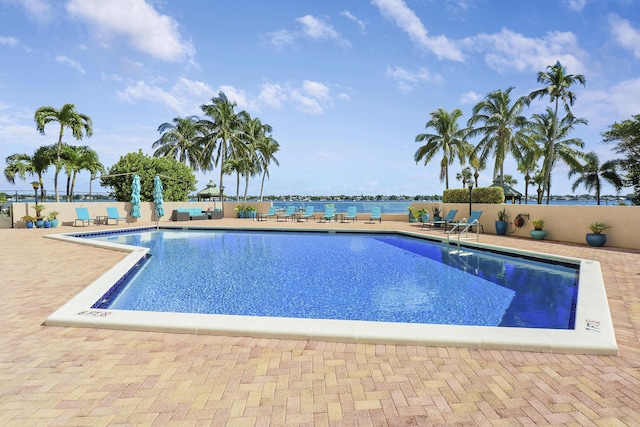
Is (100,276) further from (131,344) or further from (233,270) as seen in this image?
(131,344)

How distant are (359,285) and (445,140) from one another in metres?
22.4

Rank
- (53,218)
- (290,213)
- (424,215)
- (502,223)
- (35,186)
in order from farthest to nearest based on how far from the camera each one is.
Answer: (290,213) → (424,215) → (35,186) → (53,218) → (502,223)

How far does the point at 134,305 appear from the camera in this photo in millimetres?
5656

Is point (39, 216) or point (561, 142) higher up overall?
point (561, 142)

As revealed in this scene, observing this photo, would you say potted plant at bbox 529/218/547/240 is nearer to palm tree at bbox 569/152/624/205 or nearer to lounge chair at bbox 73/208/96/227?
palm tree at bbox 569/152/624/205

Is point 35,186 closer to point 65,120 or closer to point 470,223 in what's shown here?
point 65,120

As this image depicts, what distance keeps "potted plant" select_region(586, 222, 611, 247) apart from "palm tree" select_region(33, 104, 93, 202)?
87.2ft

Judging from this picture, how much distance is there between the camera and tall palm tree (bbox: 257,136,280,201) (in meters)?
33.4

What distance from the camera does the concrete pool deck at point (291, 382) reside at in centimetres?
223

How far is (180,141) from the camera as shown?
3512 cm

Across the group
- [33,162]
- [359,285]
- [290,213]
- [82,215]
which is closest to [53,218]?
[82,215]

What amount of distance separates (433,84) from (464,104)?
1037 cm

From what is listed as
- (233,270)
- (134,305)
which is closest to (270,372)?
(134,305)

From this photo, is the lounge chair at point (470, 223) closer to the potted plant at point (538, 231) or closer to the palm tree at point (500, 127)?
the potted plant at point (538, 231)
